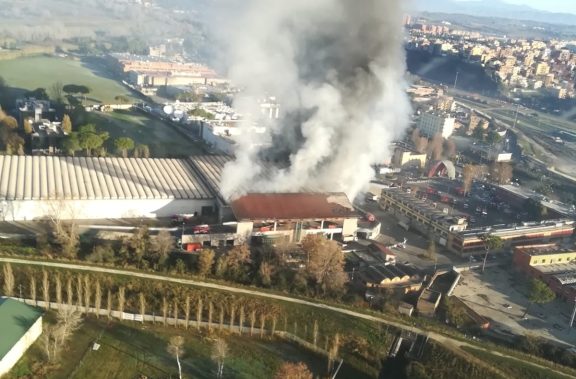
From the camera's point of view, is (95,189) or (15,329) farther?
(95,189)

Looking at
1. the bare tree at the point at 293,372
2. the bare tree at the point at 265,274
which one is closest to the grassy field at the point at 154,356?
the bare tree at the point at 293,372

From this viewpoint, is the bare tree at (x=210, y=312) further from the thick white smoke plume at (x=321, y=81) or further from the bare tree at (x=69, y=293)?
the thick white smoke plume at (x=321, y=81)

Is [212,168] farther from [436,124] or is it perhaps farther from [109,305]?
[436,124]

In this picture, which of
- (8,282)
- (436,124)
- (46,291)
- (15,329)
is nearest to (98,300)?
(46,291)

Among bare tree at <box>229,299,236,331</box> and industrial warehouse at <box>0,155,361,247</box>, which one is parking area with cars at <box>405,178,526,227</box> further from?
bare tree at <box>229,299,236,331</box>

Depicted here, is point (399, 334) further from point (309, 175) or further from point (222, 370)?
point (309, 175)

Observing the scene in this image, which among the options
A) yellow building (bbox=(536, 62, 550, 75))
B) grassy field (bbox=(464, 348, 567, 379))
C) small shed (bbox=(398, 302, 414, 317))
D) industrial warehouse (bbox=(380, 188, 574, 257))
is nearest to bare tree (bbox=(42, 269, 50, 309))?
small shed (bbox=(398, 302, 414, 317))
